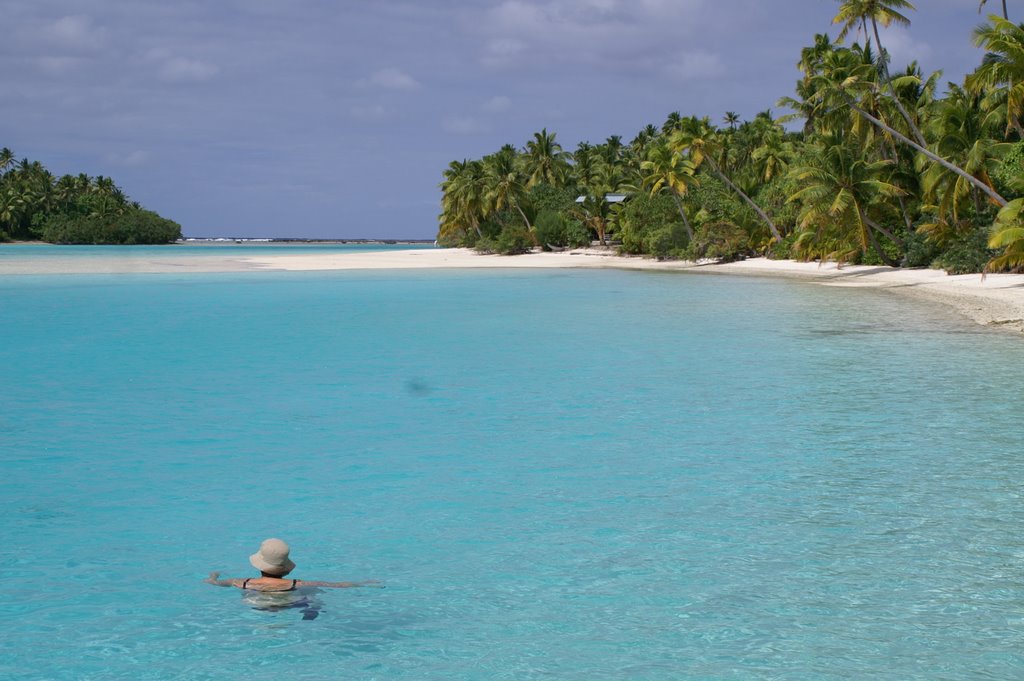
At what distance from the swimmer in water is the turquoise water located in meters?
0.14

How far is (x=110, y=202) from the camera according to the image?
411 ft

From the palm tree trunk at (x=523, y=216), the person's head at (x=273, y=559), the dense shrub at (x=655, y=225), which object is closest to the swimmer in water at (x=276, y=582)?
the person's head at (x=273, y=559)

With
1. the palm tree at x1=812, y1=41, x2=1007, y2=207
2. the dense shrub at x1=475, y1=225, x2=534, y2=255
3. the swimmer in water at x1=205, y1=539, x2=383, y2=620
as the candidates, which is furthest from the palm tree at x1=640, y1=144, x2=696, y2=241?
the swimmer in water at x1=205, y1=539, x2=383, y2=620

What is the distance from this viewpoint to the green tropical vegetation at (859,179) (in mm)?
30561

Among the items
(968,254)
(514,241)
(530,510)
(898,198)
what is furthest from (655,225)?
(530,510)

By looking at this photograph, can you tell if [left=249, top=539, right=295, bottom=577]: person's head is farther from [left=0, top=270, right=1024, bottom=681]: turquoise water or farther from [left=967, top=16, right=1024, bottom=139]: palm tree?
[left=967, top=16, right=1024, bottom=139]: palm tree

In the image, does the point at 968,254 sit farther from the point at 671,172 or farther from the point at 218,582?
the point at 218,582

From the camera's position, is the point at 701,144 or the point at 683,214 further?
the point at 683,214

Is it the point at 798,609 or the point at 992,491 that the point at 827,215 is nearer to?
the point at 992,491

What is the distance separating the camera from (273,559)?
589 cm

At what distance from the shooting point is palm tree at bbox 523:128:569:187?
299 feet

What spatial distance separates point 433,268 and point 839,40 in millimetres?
33134

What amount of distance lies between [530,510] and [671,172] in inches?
1897

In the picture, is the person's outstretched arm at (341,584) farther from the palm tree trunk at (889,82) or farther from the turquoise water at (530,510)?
the palm tree trunk at (889,82)
